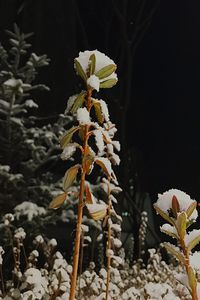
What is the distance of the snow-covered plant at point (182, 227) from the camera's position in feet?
2.47

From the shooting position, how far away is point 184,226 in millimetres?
765

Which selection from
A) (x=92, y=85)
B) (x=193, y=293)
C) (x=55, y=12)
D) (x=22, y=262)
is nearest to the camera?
(x=193, y=293)

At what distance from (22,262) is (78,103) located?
19.2 feet

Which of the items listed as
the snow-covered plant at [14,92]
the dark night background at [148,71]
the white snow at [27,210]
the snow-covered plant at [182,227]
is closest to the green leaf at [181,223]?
the snow-covered plant at [182,227]

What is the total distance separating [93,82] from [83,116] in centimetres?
7

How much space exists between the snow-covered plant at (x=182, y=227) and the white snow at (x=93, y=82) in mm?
270

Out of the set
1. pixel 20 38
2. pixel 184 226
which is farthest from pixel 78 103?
pixel 20 38

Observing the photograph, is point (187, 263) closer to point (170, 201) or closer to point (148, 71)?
point (170, 201)

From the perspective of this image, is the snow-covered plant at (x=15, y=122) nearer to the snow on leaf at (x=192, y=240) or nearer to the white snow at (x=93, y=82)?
the white snow at (x=93, y=82)

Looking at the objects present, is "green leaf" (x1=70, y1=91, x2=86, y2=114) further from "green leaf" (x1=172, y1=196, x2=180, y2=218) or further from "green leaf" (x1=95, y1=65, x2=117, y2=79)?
"green leaf" (x1=172, y1=196, x2=180, y2=218)

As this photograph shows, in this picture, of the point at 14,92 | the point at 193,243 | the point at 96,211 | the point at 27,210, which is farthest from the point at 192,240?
the point at 14,92

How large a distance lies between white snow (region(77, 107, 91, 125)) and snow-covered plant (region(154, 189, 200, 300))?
25cm

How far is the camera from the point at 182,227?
30.1 inches

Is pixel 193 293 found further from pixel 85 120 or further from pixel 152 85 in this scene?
pixel 152 85
